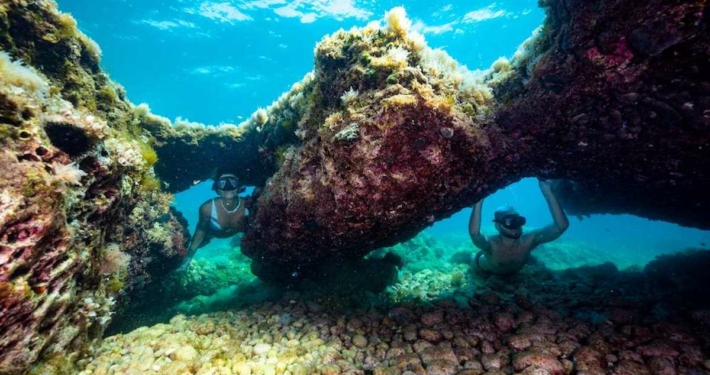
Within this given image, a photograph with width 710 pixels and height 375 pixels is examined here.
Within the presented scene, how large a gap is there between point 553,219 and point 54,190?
9.21 m

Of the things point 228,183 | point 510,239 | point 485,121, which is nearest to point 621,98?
point 485,121

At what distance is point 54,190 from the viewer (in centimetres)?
282

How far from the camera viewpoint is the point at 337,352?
4.69 meters

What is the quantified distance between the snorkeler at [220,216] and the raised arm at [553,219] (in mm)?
7236

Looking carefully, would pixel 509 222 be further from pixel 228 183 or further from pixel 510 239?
pixel 228 183

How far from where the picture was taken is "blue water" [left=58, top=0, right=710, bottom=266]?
82.9 feet

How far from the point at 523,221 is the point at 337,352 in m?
5.38

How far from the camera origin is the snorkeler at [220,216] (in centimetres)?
834

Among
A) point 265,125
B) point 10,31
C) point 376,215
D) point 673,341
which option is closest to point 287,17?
point 265,125

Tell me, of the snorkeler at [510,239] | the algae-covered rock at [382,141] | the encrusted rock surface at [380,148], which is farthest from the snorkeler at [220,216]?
the snorkeler at [510,239]

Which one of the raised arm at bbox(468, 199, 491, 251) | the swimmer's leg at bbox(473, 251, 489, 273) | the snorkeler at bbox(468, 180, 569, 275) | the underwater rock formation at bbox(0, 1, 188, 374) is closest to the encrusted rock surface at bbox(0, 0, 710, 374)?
the underwater rock formation at bbox(0, 1, 188, 374)

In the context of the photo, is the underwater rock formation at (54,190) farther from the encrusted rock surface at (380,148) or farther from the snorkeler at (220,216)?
the snorkeler at (220,216)

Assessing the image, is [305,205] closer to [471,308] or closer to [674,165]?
[471,308]

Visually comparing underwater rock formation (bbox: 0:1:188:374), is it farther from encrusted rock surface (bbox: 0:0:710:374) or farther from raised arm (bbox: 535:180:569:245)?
raised arm (bbox: 535:180:569:245)
